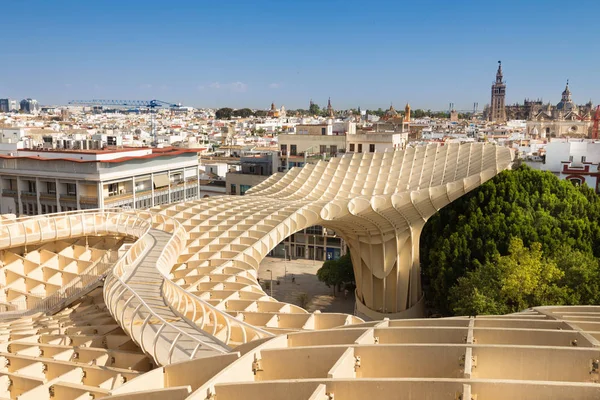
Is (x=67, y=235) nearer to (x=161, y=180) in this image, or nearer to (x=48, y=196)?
(x=48, y=196)

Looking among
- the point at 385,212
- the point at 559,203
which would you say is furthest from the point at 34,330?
the point at 559,203

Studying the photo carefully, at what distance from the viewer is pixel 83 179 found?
43688 mm

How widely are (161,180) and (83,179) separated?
7.67m

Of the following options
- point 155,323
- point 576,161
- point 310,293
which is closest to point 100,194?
point 310,293

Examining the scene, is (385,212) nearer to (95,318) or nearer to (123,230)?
(123,230)

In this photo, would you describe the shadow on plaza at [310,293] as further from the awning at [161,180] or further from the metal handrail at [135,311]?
the metal handrail at [135,311]

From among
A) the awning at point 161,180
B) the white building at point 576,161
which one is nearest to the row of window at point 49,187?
the awning at point 161,180

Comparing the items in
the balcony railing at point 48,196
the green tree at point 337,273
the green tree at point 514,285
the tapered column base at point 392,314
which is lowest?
the tapered column base at point 392,314

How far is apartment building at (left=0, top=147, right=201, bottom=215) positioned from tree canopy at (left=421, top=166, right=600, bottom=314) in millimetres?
23701

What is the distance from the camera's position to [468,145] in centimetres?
4247

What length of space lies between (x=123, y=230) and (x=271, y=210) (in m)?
8.44

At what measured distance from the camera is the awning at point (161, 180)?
161ft

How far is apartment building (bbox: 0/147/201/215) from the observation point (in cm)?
4394

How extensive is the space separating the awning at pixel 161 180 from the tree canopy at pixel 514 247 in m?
23.3
